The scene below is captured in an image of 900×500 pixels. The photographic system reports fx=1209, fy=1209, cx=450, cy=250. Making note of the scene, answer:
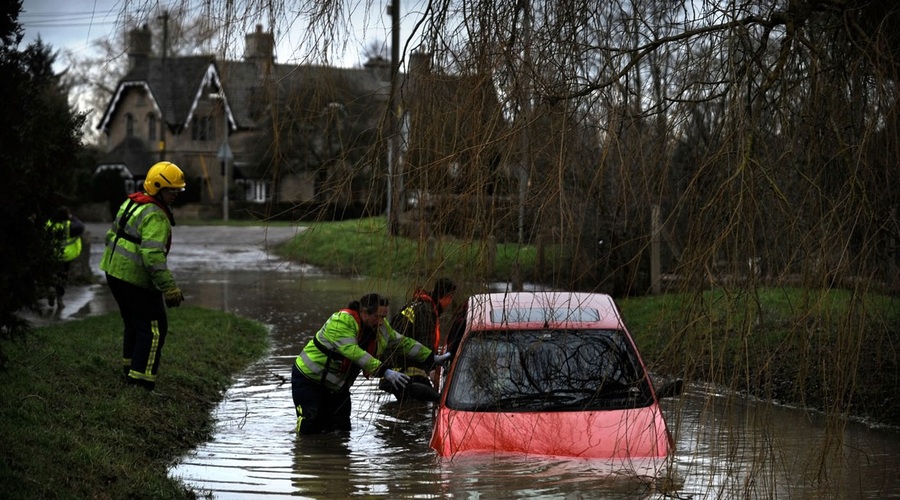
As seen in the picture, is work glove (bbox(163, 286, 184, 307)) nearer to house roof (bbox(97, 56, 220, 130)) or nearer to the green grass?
the green grass

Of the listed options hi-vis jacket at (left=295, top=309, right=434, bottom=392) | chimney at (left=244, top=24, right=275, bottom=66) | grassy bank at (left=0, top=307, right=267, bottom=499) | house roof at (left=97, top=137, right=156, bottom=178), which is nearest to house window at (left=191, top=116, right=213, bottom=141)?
chimney at (left=244, top=24, right=275, bottom=66)

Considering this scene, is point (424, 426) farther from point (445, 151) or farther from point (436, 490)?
point (445, 151)

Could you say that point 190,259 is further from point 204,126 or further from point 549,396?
point 549,396

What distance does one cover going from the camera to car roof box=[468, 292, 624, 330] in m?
6.48

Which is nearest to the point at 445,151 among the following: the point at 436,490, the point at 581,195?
the point at 581,195

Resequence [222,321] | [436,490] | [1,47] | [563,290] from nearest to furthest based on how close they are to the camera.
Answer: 1. [563,290]
2. [1,47]
3. [436,490]
4. [222,321]

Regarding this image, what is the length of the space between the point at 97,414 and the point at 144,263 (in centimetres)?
159

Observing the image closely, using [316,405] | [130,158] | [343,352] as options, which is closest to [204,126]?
[343,352]

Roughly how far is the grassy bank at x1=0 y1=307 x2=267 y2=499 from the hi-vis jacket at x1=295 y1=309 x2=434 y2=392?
3.59 feet

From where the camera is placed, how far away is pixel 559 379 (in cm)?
812

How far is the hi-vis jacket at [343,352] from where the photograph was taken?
→ 9.25 meters

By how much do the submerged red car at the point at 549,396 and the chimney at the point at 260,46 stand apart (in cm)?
Answer: 204

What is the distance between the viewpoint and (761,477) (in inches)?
238

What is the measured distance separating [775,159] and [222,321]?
1155 centimetres
